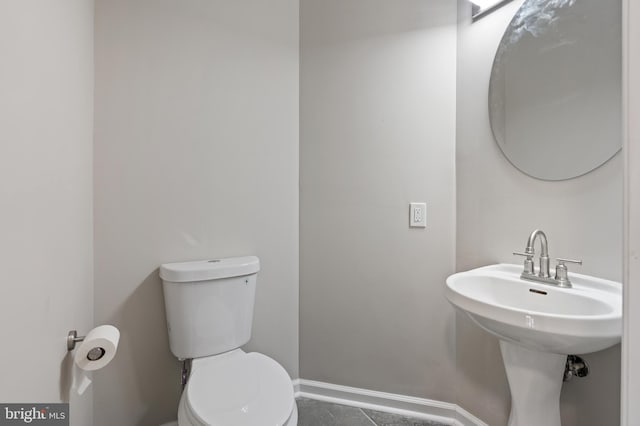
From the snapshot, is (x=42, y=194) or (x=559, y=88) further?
(x=559, y=88)

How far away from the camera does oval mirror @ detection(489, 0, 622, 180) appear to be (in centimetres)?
98

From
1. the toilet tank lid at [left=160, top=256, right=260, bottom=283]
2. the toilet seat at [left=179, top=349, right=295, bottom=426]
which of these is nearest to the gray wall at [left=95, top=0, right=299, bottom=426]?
the toilet tank lid at [left=160, top=256, right=260, bottom=283]

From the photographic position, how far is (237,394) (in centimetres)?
96

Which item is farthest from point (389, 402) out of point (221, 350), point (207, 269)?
point (207, 269)

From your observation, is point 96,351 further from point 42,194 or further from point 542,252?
point 542,252

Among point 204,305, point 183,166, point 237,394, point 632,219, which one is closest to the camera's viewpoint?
point 632,219

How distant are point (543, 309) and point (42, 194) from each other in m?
1.57

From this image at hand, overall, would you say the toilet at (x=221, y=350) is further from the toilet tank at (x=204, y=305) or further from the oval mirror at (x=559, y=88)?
the oval mirror at (x=559, y=88)

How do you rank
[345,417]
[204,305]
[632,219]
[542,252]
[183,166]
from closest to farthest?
[632,219] → [542,252] → [204,305] → [183,166] → [345,417]

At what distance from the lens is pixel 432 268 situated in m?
1.46

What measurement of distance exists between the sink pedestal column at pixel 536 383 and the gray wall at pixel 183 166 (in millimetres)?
A: 1048

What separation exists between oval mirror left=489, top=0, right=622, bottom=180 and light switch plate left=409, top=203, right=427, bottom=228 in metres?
0.44

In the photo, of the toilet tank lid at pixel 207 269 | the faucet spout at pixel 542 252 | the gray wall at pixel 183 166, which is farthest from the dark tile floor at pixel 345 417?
the faucet spout at pixel 542 252

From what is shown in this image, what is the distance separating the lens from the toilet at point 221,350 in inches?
35.0
